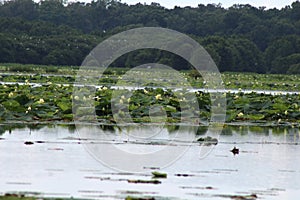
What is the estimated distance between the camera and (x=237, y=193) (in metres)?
9.36

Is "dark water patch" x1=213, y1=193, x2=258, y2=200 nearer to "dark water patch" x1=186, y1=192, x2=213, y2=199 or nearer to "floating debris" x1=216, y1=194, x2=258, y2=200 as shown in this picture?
"floating debris" x1=216, y1=194, x2=258, y2=200

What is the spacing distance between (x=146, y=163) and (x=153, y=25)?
2819 inches

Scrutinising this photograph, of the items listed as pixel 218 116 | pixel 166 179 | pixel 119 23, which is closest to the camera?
pixel 166 179

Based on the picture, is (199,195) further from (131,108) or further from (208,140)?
(131,108)

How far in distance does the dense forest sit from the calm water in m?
43.6

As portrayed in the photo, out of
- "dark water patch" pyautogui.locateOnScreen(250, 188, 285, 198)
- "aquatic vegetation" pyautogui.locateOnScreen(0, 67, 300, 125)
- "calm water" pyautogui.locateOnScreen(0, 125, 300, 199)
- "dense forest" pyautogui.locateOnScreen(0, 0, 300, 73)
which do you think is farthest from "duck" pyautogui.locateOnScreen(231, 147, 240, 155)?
"dense forest" pyautogui.locateOnScreen(0, 0, 300, 73)

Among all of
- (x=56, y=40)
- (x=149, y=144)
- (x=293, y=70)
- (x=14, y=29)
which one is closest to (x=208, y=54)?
(x=293, y=70)

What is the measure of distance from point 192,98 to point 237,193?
9.69 meters

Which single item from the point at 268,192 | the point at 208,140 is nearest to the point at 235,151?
the point at 208,140

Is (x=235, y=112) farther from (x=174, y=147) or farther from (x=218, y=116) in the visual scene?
(x=174, y=147)

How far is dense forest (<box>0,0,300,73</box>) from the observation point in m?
60.4

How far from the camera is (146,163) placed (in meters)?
11.2

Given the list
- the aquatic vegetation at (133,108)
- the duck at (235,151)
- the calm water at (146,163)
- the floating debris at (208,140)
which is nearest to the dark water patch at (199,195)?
the calm water at (146,163)

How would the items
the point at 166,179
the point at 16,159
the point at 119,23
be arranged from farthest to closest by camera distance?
the point at 119,23
the point at 16,159
the point at 166,179
